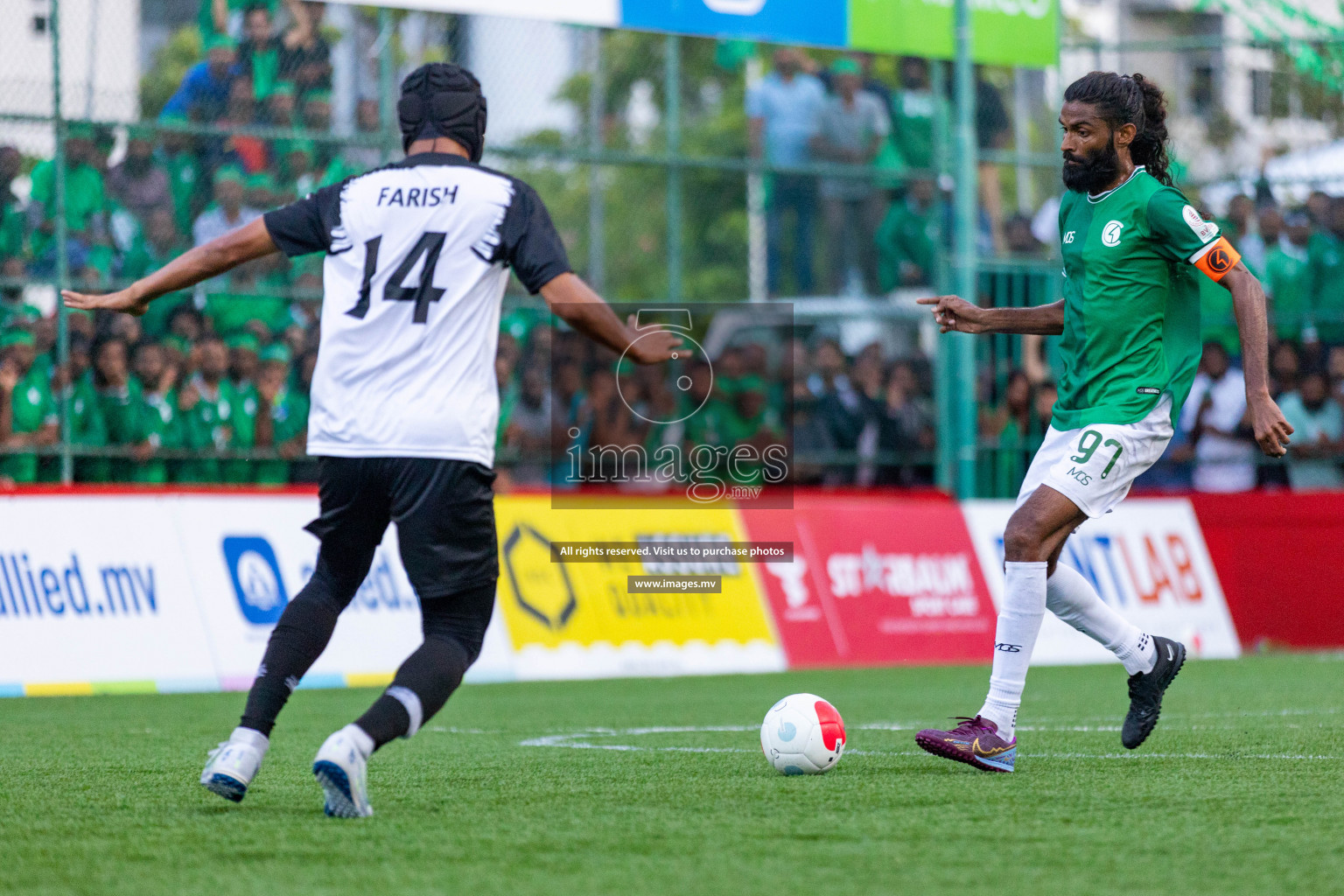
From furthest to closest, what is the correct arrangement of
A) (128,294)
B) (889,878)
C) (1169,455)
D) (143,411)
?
(1169,455) < (143,411) < (128,294) < (889,878)

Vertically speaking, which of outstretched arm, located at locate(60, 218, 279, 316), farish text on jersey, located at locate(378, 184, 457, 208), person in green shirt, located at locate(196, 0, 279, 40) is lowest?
outstretched arm, located at locate(60, 218, 279, 316)

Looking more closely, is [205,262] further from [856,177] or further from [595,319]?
[856,177]

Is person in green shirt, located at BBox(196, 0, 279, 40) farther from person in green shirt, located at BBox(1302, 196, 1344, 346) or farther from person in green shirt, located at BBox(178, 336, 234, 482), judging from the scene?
person in green shirt, located at BBox(1302, 196, 1344, 346)

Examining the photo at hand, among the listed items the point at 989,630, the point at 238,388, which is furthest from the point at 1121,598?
the point at 238,388

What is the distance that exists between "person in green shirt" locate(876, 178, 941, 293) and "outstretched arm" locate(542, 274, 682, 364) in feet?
39.1

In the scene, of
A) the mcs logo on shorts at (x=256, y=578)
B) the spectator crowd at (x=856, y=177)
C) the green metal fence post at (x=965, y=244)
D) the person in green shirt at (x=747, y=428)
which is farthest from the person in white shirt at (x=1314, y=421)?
the mcs logo on shorts at (x=256, y=578)

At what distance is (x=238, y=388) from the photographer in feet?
41.2

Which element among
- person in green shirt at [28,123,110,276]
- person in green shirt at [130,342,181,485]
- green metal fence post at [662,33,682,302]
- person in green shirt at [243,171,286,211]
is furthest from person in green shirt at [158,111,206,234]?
green metal fence post at [662,33,682,302]

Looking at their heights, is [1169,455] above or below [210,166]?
below

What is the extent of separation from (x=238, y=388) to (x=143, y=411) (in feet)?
2.22

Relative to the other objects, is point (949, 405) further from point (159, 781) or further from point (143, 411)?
point (159, 781)

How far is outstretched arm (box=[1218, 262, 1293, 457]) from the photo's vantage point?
582 cm

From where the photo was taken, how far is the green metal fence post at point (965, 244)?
15.5 m

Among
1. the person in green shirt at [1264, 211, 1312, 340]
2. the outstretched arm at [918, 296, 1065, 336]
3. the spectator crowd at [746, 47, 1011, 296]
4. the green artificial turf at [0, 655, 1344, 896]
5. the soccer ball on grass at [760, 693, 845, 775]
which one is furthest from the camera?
the spectator crowd at [746, 47, 1011, 296]
